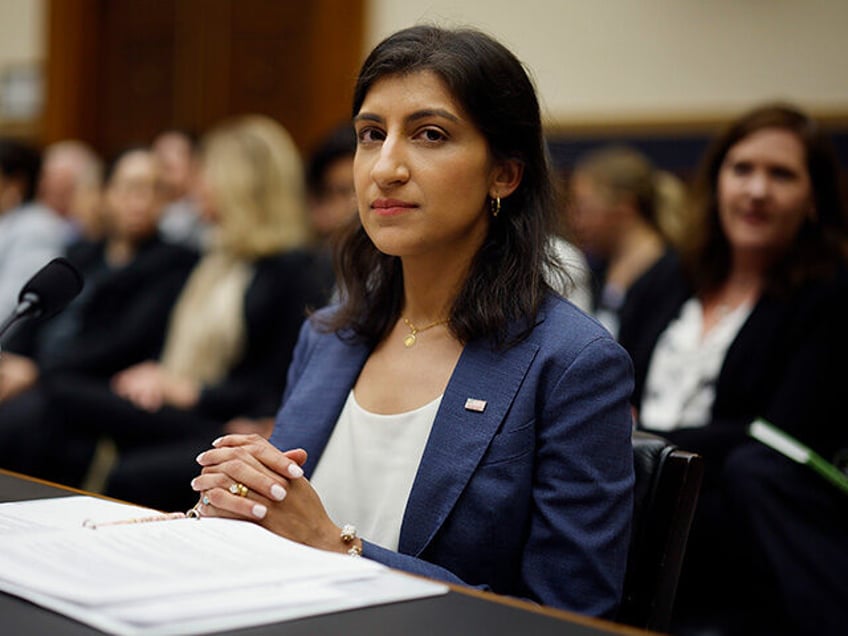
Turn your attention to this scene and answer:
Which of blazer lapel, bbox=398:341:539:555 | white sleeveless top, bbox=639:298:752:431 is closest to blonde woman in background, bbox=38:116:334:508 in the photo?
white sleeveless top, bbox=639:298:752:431

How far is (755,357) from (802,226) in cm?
42

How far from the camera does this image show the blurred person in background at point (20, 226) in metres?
4.93

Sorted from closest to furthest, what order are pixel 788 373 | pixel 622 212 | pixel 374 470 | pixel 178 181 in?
1. pixel 374 470
2. pixel 788 373
3. pixel 622 212
4. pixel 178 181

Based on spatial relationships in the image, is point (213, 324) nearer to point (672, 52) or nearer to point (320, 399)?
point (320, 399)

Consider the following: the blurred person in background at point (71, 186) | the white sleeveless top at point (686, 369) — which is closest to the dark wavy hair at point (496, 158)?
the white sleeveless top at point (686, 369)

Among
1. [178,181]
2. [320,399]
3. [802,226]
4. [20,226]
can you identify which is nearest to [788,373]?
[802,226]

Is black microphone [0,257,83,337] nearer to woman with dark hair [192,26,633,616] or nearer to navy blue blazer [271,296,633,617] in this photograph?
woman with dark hair [192,26,633,616]

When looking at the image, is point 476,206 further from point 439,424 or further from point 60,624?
point 60,624

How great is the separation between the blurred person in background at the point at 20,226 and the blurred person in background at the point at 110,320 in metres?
0.45

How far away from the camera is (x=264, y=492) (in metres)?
1.35

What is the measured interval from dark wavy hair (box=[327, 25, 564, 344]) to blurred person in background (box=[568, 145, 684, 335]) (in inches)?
111

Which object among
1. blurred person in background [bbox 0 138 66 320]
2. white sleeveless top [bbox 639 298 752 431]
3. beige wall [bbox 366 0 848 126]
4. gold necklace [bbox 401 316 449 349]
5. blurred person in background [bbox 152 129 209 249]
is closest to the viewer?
gold necklace [bbox 401 316 449 349]

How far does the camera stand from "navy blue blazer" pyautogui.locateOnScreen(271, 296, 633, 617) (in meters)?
1.43

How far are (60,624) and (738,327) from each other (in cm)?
221
